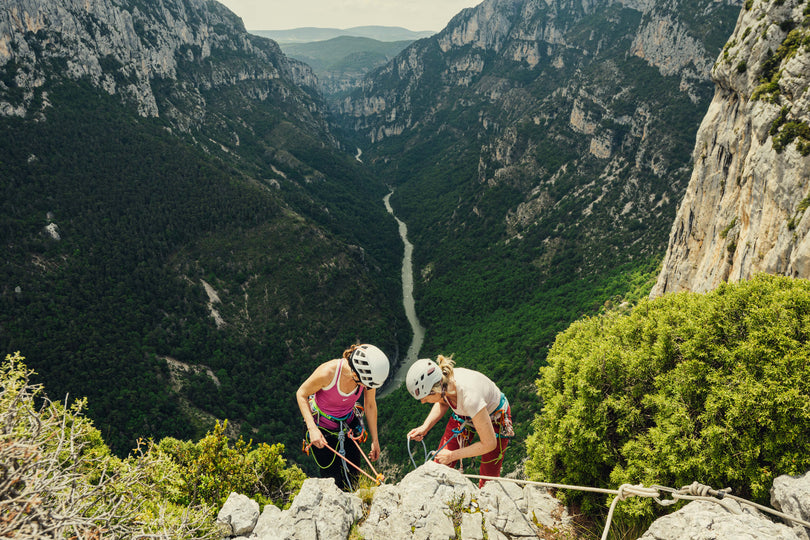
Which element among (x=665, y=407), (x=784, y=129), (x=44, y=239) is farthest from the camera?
(x=44, y=239)

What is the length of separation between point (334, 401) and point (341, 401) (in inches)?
7.7

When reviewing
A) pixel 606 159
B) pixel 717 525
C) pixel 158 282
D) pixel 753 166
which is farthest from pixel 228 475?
pixel 606 159

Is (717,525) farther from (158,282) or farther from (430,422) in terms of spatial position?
(158,282)

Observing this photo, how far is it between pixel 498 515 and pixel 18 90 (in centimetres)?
13136

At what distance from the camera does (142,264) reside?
8188 centimetres

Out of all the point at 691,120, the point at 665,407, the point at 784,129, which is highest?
the point at 691,120

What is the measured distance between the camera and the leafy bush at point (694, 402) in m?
8.52

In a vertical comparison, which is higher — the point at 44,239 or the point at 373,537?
the point at 373,537

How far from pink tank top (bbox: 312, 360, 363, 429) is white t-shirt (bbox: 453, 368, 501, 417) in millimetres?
2830

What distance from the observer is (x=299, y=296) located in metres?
92.1

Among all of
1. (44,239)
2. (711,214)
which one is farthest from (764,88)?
(44,239)

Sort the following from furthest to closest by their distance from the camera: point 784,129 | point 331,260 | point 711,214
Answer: point 331,260 → point 711,214 → point 784,129

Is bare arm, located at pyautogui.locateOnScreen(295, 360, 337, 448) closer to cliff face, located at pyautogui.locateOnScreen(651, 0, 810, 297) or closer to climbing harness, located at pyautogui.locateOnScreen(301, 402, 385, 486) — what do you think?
climbing harness, located at pyautogui.locateOnScreen(301, 402, 385, 486)

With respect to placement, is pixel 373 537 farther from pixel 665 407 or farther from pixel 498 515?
pixel 665 407
